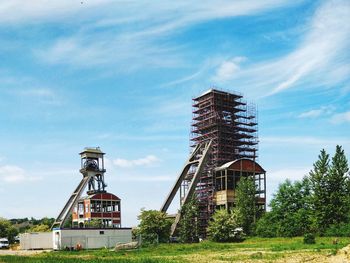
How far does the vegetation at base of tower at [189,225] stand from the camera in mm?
81062

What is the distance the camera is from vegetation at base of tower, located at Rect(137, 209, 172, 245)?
78356 millimetres

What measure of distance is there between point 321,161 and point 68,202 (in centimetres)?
5509

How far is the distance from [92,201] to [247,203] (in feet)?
100

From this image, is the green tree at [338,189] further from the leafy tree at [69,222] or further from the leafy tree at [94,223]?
the leafy tree at [69,222]

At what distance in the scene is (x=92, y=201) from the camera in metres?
96.4

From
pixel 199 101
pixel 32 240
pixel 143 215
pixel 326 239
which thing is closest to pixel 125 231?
pixel 143 215

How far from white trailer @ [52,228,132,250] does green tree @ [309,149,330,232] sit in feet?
91.3

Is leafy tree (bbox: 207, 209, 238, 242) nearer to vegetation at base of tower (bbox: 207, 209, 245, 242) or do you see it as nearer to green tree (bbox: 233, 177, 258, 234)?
vegetation at base of tower (bbox: 207, 209, 245, 242)

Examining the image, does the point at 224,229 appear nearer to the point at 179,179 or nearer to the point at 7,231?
the point at 179,179

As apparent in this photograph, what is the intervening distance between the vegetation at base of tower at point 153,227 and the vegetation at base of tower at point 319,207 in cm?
1479

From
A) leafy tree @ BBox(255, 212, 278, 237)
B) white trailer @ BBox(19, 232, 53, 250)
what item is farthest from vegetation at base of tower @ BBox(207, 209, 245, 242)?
white trailer @ BBox(19, 232, 53, 250)

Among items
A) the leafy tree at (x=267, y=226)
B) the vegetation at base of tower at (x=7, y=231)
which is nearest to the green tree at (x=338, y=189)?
the leafy tree at (x=267, y=226)

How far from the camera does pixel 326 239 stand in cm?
6119

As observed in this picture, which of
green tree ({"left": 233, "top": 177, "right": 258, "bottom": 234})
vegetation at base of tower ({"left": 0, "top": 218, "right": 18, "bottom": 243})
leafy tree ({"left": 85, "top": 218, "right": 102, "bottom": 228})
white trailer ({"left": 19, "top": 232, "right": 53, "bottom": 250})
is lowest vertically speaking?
vegetation at base of tower ({"left": 0, "top": 218, "right": 18, "bottom": 243})
